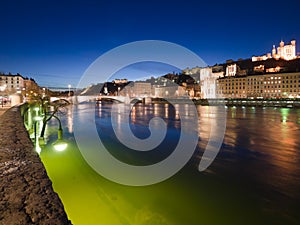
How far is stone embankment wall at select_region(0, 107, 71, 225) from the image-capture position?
7.23ft

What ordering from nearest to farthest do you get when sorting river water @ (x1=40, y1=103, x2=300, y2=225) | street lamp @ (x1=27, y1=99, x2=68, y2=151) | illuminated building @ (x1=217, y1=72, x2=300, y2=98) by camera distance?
river water @ (x1=40, y1=103, x2=300, y2=225)
street lamp @ (x1=27, y1=99, x2=68, y2=151)
illuminated building @ (x1=217, y1=72, x2=300, y2=98)

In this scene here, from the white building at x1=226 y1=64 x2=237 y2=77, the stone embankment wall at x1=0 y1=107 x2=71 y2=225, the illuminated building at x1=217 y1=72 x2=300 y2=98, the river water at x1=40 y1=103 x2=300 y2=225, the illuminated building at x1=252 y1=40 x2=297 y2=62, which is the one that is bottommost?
the river water at x1=40 y1=103 x2=300 y2=225

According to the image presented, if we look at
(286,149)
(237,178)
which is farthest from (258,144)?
(237,178)

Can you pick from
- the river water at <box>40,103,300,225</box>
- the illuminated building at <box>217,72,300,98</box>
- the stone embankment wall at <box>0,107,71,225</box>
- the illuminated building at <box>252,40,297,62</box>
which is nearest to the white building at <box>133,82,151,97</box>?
the illuminated building at <box>217,72,300,98</box>

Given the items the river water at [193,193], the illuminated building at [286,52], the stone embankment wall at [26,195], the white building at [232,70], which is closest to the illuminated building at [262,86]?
the white building at [232,70]

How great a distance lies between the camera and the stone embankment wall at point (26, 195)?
2.21 metres

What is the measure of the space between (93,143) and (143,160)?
5.52m

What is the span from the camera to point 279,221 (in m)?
5.38

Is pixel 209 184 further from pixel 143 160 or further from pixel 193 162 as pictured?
pixel 143 160

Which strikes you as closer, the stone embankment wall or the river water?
the stone embankment wall

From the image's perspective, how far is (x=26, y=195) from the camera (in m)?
2.62

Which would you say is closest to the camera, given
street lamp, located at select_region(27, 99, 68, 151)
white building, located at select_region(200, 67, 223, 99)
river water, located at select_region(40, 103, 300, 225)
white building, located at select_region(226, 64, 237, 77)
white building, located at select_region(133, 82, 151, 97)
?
river water, located at select_region(40, 103, 300, 225)

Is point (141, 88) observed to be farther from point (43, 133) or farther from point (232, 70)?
point (43, 133)

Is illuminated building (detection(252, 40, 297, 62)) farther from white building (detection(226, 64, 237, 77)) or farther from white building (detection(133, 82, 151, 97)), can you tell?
white building (detection(133, 82, 151, 97))
